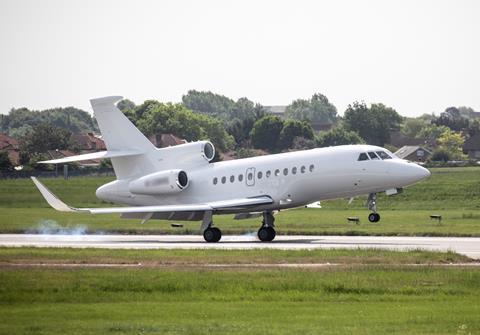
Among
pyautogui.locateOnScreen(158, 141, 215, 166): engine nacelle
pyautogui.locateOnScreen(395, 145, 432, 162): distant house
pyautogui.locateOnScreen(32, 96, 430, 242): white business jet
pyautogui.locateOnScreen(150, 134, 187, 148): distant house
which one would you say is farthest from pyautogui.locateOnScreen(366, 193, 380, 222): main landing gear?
pyautogui.locateOnScreen(395, 145, 432, 162): distant house

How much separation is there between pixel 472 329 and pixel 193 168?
29.8m

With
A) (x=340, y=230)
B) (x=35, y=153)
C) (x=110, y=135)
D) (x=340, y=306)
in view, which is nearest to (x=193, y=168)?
(x=110, y=135)

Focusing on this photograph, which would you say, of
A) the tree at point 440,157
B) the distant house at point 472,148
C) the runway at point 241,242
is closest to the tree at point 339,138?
the tree at point 440,157

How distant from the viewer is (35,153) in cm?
12875

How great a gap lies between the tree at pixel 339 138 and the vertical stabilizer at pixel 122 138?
7909 centimetres

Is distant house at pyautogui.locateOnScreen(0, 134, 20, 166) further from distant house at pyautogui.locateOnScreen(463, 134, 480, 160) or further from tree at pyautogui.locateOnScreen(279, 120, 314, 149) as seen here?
distant house at pyautogui.locateOnScreen(463, 134, 480, 160)

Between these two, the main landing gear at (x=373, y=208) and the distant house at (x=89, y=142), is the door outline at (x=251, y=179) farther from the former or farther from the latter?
the distant house at (x=89, y=142)

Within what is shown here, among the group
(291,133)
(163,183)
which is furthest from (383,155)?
(291,133)

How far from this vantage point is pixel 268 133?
136 m

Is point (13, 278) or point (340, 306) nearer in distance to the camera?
point (340, 306)

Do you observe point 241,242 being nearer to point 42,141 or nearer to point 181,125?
point 181,125

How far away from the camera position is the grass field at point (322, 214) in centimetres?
5475

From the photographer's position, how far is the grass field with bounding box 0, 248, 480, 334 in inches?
895

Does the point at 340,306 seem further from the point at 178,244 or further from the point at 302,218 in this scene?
the point at 302,218
